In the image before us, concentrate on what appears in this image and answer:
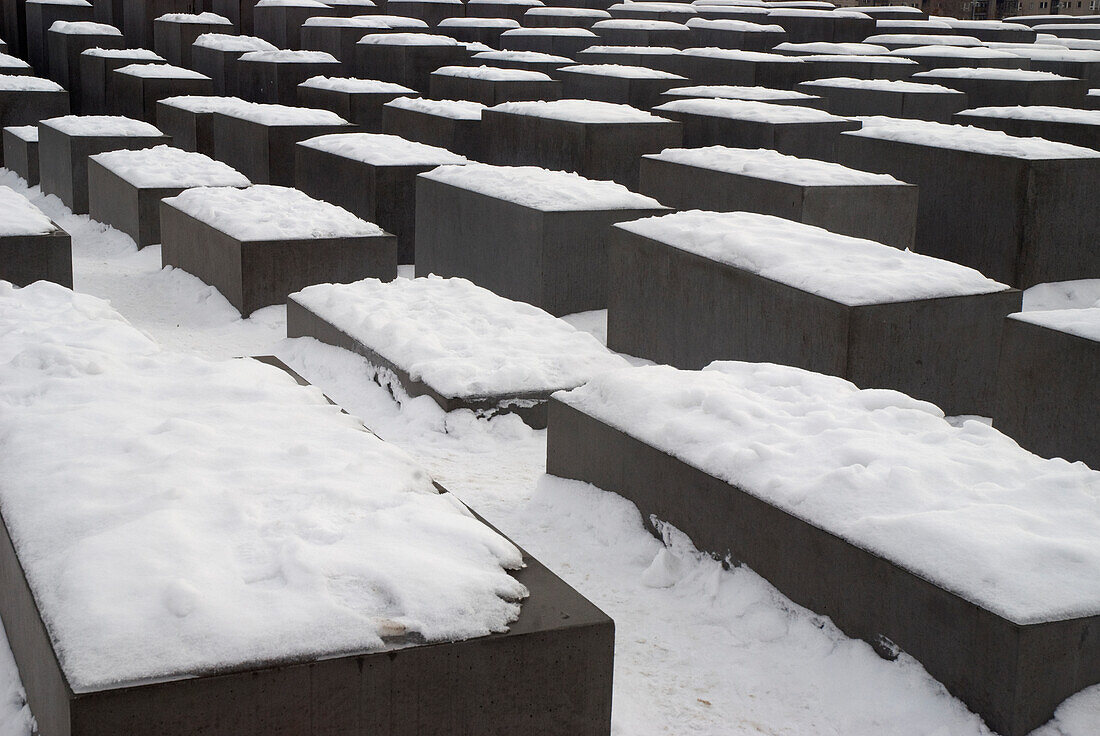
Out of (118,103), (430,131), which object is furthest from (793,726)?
(118,103)

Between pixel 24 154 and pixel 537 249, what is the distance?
855 cm

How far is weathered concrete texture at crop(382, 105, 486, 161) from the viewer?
13.2m

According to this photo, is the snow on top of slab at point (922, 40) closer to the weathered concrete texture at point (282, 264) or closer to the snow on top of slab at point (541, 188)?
the snow on top of slab at point (541, 188)

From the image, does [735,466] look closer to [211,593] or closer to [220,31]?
[211,593]

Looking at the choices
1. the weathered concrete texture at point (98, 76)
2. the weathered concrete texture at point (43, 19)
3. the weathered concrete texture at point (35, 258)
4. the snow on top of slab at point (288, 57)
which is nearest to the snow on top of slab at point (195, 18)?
the weathered concrete texture at point (43, 19)

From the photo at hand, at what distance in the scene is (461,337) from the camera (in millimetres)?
6883

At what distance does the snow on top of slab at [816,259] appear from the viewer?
611 centimetres

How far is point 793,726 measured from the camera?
3.51 meters

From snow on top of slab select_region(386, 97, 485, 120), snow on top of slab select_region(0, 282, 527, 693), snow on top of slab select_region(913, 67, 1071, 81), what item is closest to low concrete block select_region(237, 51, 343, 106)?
snow on top of slab select_region(386, 97, 485, 120)

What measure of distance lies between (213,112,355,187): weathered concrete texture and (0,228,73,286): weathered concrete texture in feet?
15.6

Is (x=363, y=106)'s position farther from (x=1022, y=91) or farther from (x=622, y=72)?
(x=1022, y=91)

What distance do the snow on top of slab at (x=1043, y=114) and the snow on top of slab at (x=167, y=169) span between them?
697 cm

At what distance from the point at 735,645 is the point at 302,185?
903 centimetres

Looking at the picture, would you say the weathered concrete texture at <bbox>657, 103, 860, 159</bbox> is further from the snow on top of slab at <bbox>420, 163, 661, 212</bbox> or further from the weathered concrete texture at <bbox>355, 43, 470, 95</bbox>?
the weathered concrete texture at <bbox>355, 43, 470, 95</bbox>
